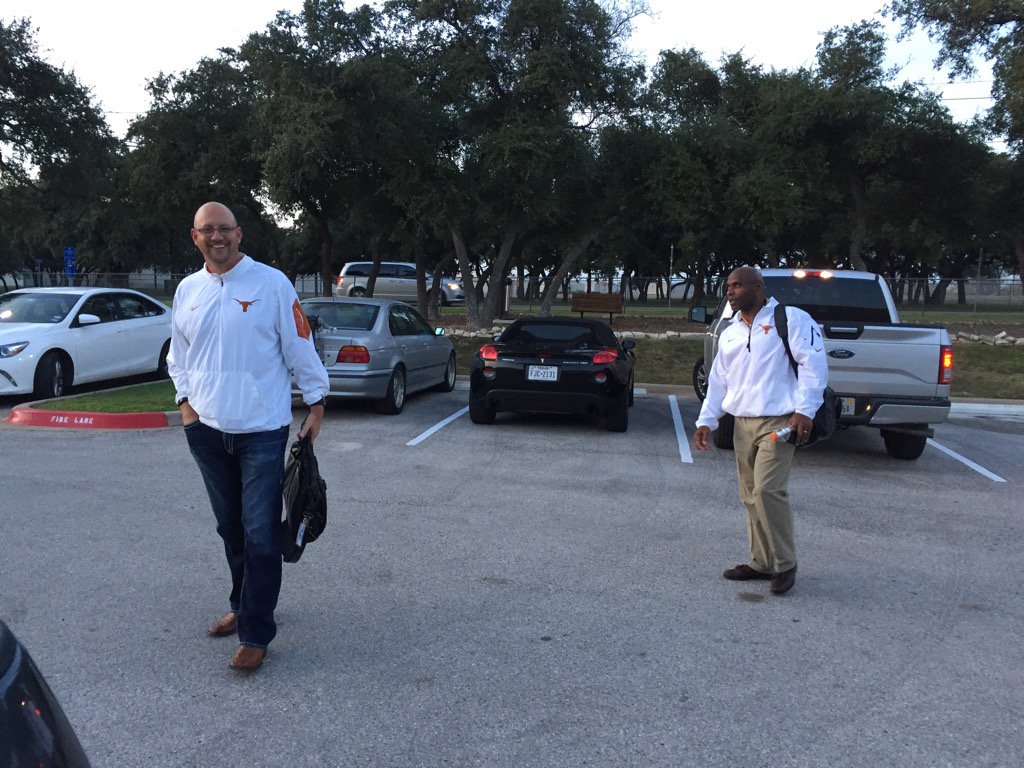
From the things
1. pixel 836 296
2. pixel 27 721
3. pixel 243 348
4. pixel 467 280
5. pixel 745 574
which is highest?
pixel 467 280

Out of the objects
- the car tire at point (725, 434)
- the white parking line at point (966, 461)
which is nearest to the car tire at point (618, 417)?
the car tire at point (725, 434)

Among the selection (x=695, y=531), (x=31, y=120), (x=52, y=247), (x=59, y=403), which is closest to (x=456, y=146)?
(x=31, y=120)

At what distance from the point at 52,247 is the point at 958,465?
6562 centimetres

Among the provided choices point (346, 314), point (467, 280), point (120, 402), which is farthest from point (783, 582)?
point (467, 280)

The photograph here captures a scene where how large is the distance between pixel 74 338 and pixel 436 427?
5140mm

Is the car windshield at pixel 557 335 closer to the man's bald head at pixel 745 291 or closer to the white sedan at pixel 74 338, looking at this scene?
the man's bald head at pixel 745 291

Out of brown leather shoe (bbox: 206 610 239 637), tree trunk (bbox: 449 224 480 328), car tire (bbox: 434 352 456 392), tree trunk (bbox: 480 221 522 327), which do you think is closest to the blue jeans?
brown leather shoe (bbox: 206 610 239 637)

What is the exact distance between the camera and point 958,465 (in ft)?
30.2

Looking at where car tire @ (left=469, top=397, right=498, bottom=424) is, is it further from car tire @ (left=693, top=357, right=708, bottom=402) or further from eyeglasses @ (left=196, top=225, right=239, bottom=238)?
eyeglasses @ (left=196, top=225, right=239, bottom=238)

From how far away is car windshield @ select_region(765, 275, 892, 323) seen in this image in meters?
9.67

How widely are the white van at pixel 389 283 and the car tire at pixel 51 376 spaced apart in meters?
33.8

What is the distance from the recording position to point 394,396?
1116cm

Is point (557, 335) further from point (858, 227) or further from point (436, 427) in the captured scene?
point (858, 227)

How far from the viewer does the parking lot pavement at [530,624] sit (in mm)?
3320
